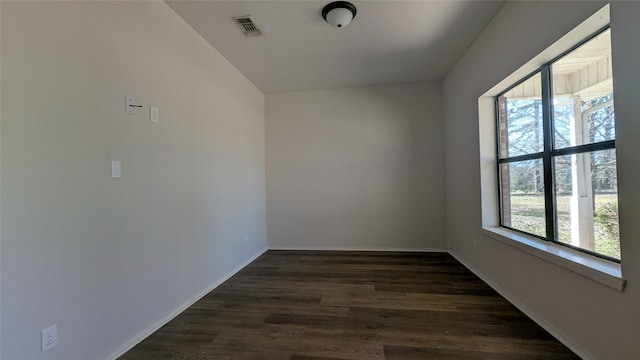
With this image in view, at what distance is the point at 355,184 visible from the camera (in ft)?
14.1

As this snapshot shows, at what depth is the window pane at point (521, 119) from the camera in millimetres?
2186

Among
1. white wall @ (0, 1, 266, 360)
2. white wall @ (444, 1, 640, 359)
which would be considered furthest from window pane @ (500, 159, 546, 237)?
white wall @ (0, 1, 266, 360)

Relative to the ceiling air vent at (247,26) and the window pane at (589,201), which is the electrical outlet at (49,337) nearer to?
the ceiling air vent at (247,26)

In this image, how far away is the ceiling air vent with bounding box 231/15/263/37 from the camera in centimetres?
238

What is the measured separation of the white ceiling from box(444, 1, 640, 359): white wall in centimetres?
32

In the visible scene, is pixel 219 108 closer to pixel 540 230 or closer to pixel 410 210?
pixel 410 210

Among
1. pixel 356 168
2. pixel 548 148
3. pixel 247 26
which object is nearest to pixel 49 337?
pixel 247 26

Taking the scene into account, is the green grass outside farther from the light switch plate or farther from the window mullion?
the light switch plate

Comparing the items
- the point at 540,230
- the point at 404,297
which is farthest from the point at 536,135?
the point at 404,297

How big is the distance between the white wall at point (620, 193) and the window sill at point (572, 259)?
5 cm

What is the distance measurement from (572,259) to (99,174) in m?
3.08

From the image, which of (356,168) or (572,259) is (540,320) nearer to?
(572,259)

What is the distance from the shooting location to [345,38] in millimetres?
2760

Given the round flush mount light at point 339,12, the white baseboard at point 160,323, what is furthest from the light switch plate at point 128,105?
the round flush mount light at point 339,12
